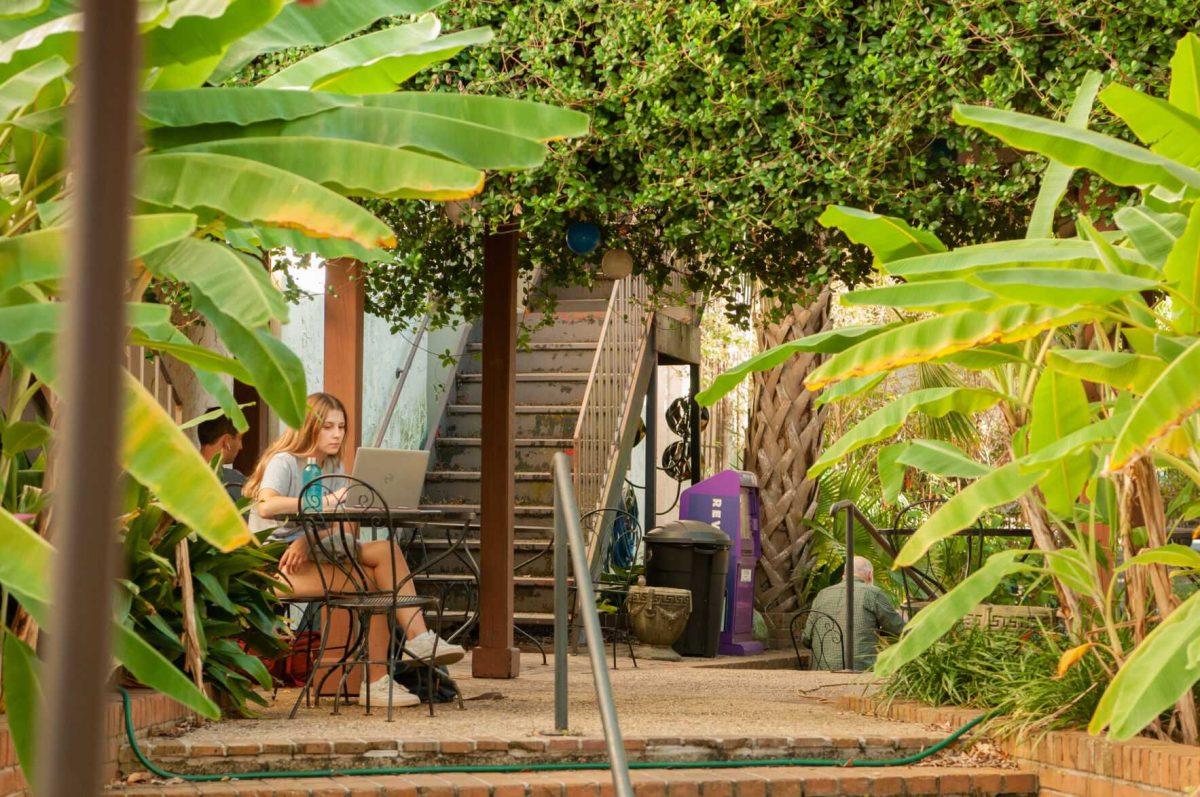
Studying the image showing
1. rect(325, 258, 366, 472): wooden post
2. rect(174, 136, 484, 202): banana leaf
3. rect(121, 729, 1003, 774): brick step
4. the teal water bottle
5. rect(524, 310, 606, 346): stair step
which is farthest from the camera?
rect(524, 310, 606, 346): stair step

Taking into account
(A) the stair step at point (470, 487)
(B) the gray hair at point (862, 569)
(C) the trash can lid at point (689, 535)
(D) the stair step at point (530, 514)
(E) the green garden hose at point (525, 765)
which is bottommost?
(E) the green garden hose at point (525, 765)

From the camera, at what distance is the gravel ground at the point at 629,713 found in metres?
5.06

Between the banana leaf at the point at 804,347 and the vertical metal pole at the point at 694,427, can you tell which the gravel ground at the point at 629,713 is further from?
the vertical metal pole at the point at 694,427

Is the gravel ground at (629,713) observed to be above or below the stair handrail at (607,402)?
below

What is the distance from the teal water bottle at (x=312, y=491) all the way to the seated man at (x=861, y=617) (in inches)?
152

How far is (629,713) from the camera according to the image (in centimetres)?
583

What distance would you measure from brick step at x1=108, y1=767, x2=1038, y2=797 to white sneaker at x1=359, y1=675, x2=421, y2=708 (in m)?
1.17

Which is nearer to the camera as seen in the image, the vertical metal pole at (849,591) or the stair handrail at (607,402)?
the vertical metal pole at (849,591)

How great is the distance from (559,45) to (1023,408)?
301 cm

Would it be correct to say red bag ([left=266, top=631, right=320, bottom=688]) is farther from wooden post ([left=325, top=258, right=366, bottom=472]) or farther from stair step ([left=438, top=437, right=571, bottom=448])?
stair step ([left=438, top=437, right=571, bottom=448])

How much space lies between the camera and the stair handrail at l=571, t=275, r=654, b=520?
34.2 feet

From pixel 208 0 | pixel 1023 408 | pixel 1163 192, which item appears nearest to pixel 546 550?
pixel 1023 408

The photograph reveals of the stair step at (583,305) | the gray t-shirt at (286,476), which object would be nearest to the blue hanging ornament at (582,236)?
the gray t-shirt at (286,476)

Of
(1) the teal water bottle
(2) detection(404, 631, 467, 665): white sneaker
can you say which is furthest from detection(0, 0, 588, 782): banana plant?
(2) detection(404, 631, 467, 665): white sneaker
